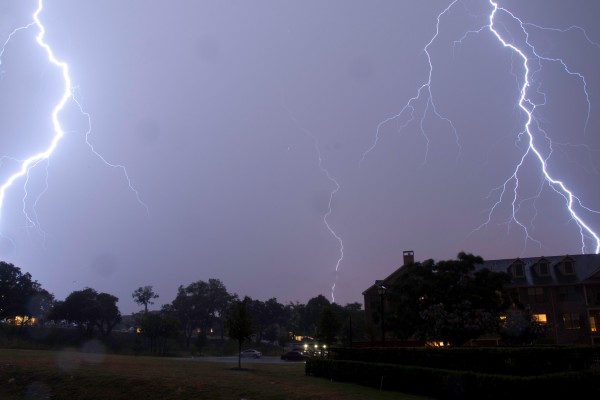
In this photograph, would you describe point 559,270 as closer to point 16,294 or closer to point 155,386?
point 155,386

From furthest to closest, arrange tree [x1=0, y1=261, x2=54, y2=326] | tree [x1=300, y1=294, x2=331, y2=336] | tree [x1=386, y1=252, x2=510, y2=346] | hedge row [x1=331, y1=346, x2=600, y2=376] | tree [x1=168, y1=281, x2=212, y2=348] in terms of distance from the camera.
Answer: tree [x1=300, y1=294, x2=331, y2=336], tree [x1=168, y1=281, x2=212, y2=348], tree [x1=0, y1=261, x2=54, y2=326], tree [x1=386, y1=252, x2=510, y2=346], hedge row [x1=331, y1=346, x2=600, y2=376]

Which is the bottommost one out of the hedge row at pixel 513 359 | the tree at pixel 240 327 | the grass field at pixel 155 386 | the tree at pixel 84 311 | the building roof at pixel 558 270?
the grass field at pixel 155 386

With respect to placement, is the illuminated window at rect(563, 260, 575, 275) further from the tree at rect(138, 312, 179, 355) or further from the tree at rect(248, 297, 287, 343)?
the tree at rect(248, 297, 287, 343)

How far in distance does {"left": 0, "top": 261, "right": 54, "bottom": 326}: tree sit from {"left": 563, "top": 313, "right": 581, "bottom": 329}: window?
61.8 meters

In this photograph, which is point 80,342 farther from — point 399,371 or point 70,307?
point 399,371

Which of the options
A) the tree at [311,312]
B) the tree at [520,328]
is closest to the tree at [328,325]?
the tree at [520,328]

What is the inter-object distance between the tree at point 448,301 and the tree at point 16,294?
48612 mm

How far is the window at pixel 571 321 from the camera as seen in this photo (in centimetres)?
4744

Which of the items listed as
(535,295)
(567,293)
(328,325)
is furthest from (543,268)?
(328,325)

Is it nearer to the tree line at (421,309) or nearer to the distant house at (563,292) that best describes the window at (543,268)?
the distant house at (563,292)

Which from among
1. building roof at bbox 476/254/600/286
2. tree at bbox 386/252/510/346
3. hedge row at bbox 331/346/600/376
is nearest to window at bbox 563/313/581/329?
building roof at bbox 476/254/600/286

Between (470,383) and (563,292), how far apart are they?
39.5 meters

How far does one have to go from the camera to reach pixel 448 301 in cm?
3700

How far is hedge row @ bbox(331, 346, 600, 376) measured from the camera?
16.7 metres
